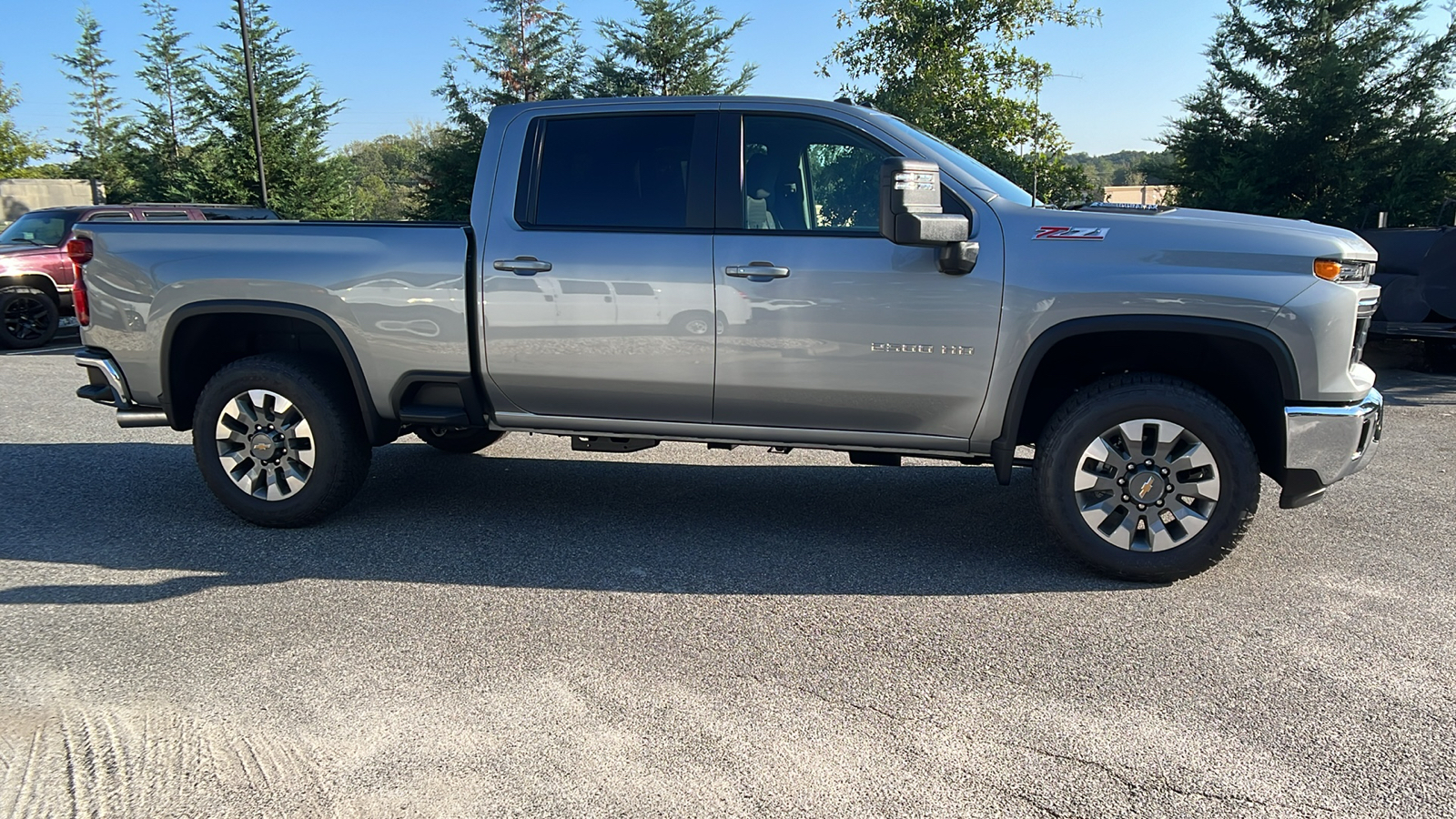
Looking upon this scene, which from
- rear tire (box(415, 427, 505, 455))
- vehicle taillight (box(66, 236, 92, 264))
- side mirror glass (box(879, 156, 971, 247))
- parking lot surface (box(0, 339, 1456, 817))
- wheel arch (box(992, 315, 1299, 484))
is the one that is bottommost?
parking lot surface (box(0, 339, 1456, 817))

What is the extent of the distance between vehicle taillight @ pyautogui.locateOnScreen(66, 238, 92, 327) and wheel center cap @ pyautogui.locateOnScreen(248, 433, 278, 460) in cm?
106

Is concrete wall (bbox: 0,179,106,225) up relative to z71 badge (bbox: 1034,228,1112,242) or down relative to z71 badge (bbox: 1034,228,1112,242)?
up

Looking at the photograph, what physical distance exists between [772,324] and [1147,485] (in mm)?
1716

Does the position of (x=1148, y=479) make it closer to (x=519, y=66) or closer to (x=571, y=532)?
(x=571, y=532)

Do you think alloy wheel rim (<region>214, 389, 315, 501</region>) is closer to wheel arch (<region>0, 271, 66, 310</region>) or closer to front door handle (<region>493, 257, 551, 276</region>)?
front door handle (<region>493, 257, 551, 276</region>)

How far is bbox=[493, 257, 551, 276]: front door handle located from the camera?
4.68m

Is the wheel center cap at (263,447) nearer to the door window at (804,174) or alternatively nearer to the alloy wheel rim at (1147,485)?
the door window at (804,174)

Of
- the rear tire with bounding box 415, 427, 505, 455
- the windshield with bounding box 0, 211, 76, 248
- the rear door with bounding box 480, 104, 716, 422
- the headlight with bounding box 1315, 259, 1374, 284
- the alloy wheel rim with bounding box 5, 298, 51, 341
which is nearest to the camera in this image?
the headlight with bounding box 1315, 259, 1374, 284

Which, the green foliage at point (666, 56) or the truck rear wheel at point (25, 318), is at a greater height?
the green foliage at point (666, 56)

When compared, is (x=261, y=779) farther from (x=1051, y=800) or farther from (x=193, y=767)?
(x=1051, y=800)

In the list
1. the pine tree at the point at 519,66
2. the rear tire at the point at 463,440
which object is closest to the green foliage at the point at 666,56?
the pine tree at the point at 519,66

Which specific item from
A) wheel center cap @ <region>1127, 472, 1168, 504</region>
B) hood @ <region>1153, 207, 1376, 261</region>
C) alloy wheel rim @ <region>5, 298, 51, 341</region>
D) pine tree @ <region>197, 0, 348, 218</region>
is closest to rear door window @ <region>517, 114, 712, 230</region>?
hood @ <region>1153, 207, 1376, 261</region>

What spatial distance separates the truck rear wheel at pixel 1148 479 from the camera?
419 centimetres

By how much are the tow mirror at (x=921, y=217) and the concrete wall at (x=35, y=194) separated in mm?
28410
